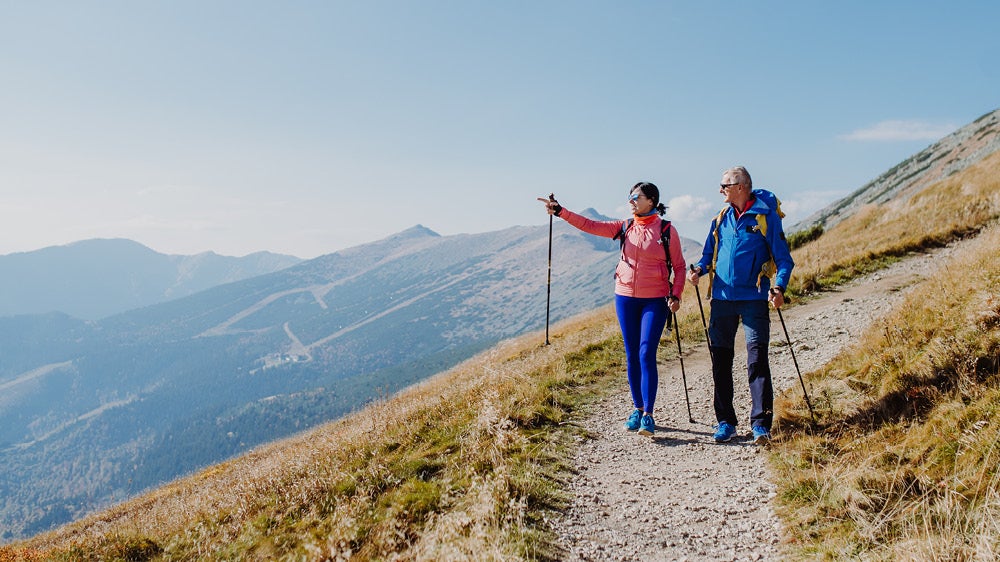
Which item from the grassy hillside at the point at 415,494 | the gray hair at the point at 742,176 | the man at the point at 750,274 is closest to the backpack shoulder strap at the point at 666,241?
the man at the point at 750,274

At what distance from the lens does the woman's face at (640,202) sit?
691cm

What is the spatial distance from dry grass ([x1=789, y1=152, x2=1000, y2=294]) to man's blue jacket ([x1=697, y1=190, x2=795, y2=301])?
1195cm

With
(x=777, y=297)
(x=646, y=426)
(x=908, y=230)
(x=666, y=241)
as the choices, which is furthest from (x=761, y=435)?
(x=908, y=230)

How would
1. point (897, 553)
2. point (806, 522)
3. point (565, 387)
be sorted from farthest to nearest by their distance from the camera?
point (565, 387) → point (806, 522) → point (897, 553)

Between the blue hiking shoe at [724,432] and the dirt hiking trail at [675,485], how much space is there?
0.11 metres

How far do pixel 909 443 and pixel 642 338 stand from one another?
296 centimetres

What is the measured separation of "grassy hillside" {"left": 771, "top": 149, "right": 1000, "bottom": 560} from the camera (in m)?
3.76

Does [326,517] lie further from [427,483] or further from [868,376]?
[868,376]

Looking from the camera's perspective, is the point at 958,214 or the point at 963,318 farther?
the point at 958,214

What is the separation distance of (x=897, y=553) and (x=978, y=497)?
867 millimetres

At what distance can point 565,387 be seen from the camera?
33.4 ft

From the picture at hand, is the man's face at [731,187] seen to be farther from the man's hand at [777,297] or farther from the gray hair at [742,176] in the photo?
the man's hand at [777,297]

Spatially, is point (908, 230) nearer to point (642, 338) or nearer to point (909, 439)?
point (642, 338)

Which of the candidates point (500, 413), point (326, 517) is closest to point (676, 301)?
point (500, 413)
